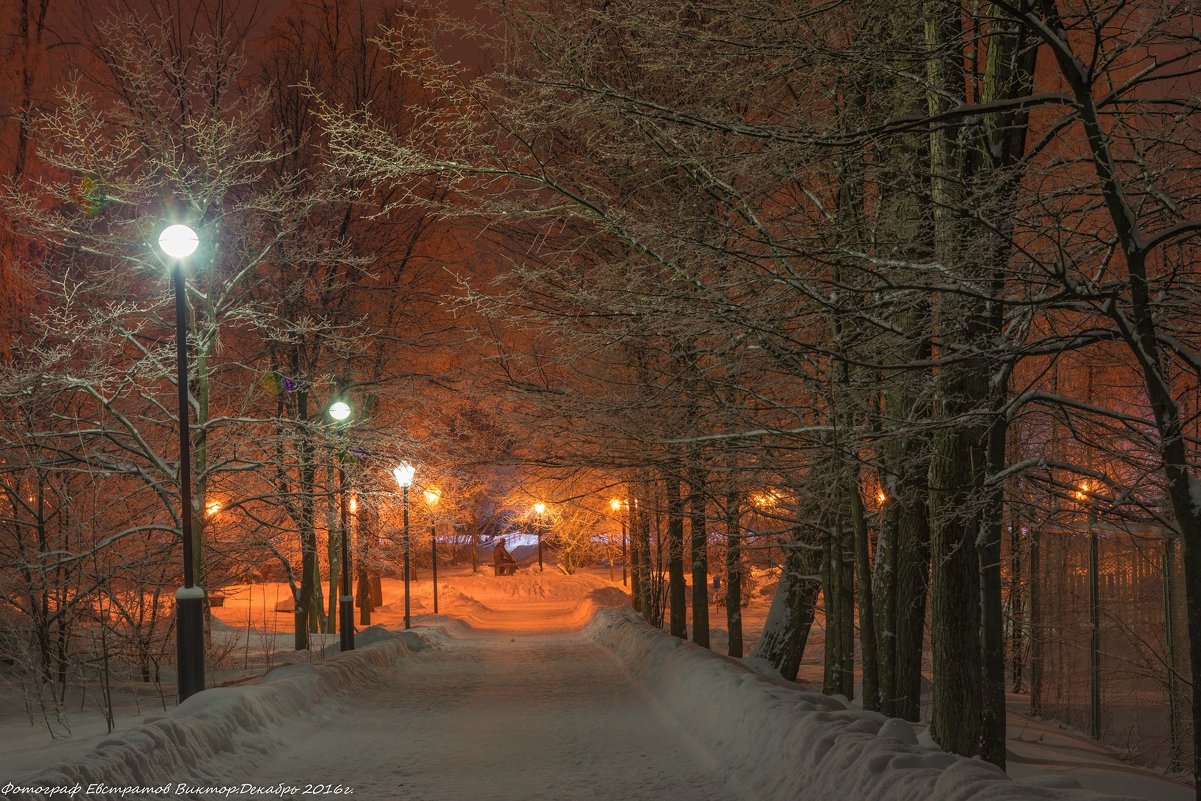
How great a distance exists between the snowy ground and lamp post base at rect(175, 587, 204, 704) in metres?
0.32

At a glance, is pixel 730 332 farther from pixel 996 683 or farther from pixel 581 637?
pixel 581 637

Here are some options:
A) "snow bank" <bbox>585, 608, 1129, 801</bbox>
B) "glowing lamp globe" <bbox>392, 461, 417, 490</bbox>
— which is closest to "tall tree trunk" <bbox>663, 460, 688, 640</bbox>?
"snow bank" <bbox>585, 608, 1129, 801</bbox>

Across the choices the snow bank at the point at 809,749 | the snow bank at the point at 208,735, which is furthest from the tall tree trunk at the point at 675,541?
the snow bank at the point at 208,735

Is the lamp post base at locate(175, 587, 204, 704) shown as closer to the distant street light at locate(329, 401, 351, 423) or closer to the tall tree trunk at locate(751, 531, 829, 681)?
the distant street light at locate(329, 401, 351, 423)

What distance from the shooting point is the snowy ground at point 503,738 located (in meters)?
7.78

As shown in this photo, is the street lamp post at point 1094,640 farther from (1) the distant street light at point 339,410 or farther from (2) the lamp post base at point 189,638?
(2) the lamp post base at point 189,638

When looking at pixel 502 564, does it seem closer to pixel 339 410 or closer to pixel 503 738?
pixel 339 410

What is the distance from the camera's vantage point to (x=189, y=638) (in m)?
10.3

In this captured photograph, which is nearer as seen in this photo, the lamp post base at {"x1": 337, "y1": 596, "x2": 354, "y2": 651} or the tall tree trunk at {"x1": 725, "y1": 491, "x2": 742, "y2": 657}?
the tall tree trunk at {"x1": 725, "y1": 491, "x2": 742, "y2": 657}

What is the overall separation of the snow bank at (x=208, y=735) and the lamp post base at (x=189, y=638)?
23cm

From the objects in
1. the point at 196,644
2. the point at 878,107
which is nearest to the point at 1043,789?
the point at 878,107

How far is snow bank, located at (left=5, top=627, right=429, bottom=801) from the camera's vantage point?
22.3ft

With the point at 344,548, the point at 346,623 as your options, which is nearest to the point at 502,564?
the point at 346,623

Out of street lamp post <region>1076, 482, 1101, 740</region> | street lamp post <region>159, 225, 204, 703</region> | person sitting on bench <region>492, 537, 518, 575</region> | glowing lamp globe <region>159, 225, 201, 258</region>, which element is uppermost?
glowing lamp globe <region>159, 225, 201, 258</region>
